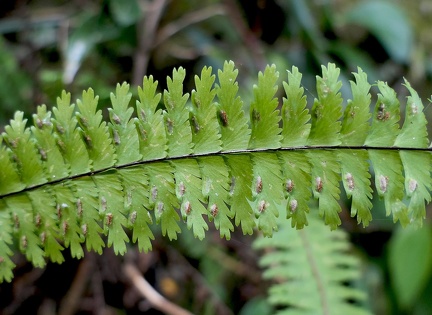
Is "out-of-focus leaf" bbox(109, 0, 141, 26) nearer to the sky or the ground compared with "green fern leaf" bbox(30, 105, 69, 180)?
nearer to the sky

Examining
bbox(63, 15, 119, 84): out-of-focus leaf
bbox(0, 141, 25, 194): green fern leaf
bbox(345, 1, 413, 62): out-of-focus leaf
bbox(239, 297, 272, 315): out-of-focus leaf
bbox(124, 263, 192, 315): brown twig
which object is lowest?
bbox(239, 297, 272, 315): out-of-focus leaf

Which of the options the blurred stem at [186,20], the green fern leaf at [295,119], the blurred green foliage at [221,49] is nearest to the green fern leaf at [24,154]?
the green fern leaf at [295,119]

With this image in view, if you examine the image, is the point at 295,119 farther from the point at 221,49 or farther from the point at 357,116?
the point at 221,49

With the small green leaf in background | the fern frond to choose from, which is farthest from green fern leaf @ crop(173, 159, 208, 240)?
the small green leaf in background

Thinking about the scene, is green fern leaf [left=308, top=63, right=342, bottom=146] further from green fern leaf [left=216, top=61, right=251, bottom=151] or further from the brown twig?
the brown twig

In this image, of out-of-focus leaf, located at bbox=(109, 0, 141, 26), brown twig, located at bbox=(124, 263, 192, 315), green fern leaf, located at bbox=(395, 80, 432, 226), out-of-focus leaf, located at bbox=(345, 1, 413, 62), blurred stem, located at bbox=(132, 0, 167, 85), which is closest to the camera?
green fern leaf, located at bbox=(395, 80, 432, 226)

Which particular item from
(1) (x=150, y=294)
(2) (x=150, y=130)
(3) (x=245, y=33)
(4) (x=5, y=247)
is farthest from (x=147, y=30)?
(4) (x=5, y=247)

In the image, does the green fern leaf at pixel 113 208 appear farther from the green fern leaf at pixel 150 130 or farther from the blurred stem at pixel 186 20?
the blurred stem at pixel 186 20

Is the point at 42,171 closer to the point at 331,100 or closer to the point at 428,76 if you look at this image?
the point at 331,100
